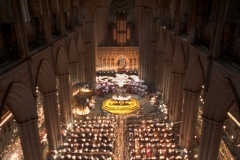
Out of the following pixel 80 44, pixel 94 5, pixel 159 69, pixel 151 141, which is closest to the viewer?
pixel 151 141

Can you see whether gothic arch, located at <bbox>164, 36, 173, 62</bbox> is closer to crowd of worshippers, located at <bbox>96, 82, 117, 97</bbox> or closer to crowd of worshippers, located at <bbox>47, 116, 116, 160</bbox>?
crowd of worshippers, located at <bbox>47, 116, 116, 160</bbox>

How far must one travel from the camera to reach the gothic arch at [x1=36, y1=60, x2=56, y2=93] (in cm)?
1175

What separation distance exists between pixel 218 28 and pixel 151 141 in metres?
7.79

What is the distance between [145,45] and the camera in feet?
78.5

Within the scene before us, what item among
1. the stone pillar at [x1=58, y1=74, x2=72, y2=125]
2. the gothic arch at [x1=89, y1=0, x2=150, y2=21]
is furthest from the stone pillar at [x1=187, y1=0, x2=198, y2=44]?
the gothic arch at [x1=89, y1=0, x2=150, y2=21]

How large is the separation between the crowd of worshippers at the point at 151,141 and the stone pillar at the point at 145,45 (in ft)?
28.9

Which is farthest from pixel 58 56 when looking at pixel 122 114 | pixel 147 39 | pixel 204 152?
pixel 147 39

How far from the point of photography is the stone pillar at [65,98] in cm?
1593

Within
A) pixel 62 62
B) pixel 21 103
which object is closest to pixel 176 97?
pixel 62 62

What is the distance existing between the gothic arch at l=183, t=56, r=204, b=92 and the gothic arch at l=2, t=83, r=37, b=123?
7742mm

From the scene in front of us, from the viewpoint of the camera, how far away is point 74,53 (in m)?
18.3

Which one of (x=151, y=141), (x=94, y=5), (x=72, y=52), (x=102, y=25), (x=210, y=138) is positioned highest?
(x=94, y=5)

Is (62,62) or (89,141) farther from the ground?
(62,62)

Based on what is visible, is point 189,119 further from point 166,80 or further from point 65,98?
point 65,98
